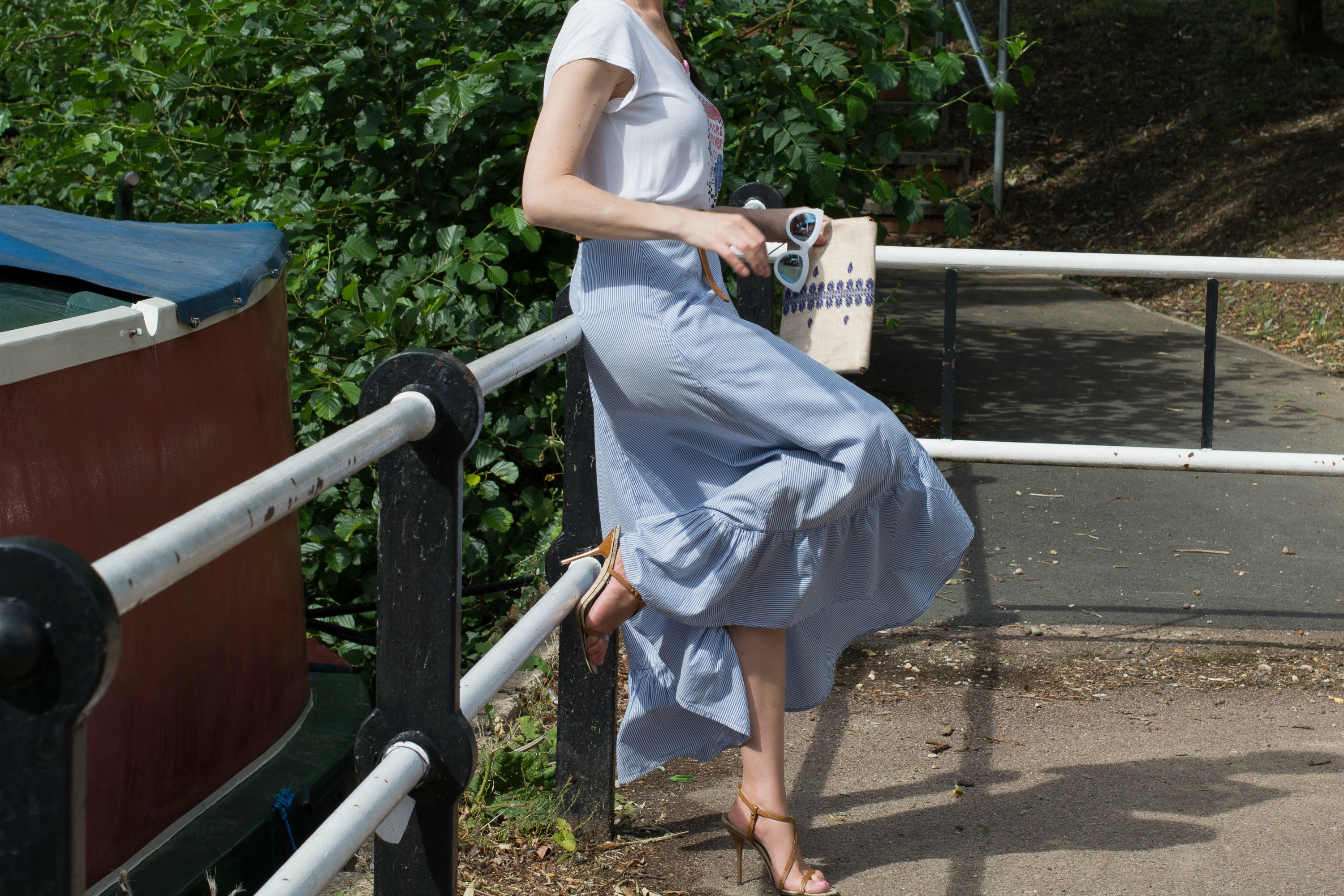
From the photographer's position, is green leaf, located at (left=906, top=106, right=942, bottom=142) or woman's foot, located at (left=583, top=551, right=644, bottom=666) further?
green leaf, located at (left=906, top=106, right=942, bottom=142)

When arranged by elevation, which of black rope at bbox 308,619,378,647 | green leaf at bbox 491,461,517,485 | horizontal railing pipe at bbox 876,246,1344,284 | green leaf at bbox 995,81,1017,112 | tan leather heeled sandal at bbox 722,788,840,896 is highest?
green leaf at bbox 995,81,1017,112

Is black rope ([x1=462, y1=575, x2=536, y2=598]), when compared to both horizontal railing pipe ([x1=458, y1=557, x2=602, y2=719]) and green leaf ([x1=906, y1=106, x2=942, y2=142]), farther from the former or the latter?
green leaf ([x1=906, y1=106, x2=942, y2=142])

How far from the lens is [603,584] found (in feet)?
6.49

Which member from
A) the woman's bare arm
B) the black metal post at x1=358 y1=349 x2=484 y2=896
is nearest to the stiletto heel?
the black metal post at x1=358 y1=349 x2=484 y2=896

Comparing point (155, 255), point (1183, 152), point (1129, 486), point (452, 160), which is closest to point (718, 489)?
point (155, 255)

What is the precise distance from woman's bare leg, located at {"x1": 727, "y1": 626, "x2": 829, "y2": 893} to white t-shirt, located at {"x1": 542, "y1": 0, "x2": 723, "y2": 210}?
70cm

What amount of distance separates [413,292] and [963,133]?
1070cm

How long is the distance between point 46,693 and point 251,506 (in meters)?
0.28

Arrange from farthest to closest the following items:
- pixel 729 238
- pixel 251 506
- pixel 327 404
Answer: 1. pixel 327 404
2. pixel 729 238
3. pixel 251 506

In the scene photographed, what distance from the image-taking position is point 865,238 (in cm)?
203

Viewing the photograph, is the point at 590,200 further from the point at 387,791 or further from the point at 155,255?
the point at 155,255

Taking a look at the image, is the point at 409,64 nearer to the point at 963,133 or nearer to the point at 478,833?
the point at 478,833

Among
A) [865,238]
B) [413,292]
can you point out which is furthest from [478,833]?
[413,292]

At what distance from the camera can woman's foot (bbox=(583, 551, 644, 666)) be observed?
1964mm
